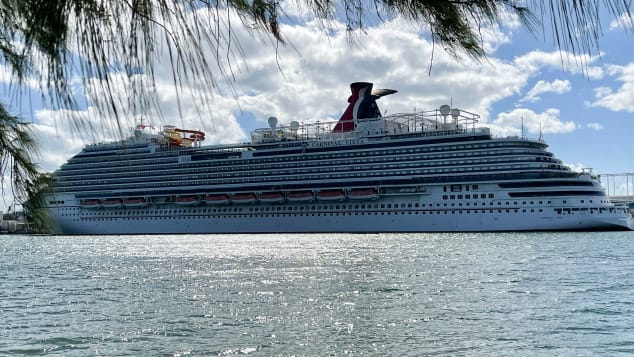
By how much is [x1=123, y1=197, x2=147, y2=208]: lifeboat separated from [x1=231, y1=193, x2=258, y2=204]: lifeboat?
12.3 m

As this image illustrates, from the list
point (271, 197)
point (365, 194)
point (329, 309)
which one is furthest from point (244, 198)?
point (329, 309)

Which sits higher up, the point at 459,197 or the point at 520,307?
the point at 459,197

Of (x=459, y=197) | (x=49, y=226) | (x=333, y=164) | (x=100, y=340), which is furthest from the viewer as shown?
(x=333, y=164)

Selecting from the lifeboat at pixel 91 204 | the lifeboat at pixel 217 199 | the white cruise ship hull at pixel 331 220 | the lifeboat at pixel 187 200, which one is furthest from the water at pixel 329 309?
the lifeboat at pixel 91 204

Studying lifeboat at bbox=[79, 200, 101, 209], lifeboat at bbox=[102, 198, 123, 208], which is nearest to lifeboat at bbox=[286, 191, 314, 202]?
lifeboat at bbox=[102, 198, 123, 208]

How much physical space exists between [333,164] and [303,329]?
2167 inches

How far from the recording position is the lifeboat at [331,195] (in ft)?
210

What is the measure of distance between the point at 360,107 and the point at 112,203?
105 ft

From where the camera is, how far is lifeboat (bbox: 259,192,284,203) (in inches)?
2625

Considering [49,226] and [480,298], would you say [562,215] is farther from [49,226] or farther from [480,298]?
[49,226]

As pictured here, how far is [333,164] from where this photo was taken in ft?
221

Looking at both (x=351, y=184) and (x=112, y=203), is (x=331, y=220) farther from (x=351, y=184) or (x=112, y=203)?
(x=112, y=203)

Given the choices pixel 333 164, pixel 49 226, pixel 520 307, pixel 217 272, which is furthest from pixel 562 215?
pixel 49 226

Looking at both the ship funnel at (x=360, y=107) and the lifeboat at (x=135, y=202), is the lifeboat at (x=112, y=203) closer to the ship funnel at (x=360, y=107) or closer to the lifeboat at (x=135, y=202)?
the lifeboat at (x=135, y=202)
